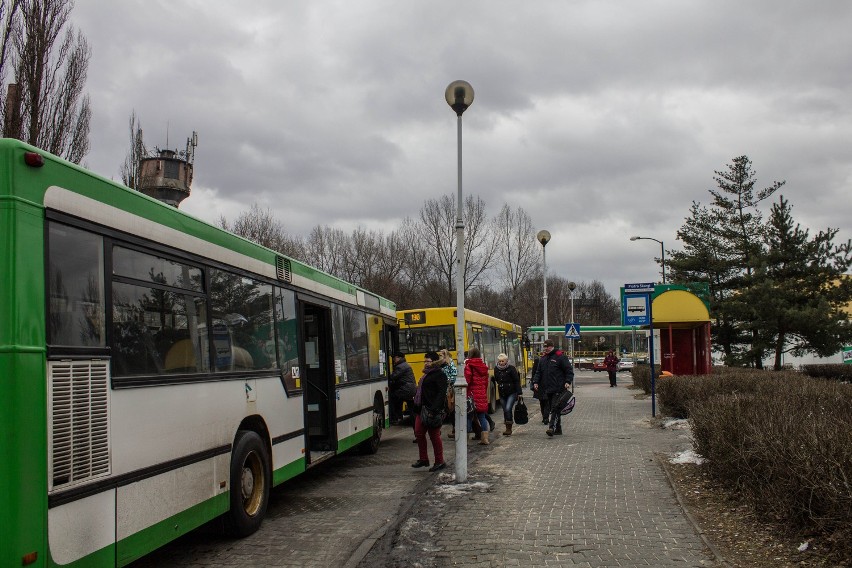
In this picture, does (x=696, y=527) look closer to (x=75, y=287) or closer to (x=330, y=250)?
(x=75, y=287)

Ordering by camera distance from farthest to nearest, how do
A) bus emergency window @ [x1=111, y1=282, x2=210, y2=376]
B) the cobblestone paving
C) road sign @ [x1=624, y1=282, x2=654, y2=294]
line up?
road sign @ [x1=624, y1=282, x2=654, y2=294], the cobblestone paving, bus emergency window @ [x1=111, y1=282, x2=210, y2=376]

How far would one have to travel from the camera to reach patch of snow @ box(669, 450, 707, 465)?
33.0 feet

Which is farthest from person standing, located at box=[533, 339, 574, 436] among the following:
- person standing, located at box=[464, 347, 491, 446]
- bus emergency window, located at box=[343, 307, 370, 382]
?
bus emergency window, located at box=[343, 307, 370, 382]

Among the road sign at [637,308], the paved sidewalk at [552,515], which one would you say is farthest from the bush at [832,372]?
the paved sidewalk at [552,515]

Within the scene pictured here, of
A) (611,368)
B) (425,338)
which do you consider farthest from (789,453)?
(611,368)

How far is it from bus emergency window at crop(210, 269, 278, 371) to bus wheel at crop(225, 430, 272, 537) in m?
0.74

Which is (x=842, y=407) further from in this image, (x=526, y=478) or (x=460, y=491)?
(x=460, y=491)

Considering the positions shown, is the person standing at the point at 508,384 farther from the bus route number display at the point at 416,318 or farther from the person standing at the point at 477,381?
the bus route number display at the point at 416,318

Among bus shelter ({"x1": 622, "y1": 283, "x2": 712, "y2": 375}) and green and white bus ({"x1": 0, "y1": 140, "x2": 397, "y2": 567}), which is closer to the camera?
green and white bus ({"x1": 0, "y1": 140, "x2": 397, "y2": 567})

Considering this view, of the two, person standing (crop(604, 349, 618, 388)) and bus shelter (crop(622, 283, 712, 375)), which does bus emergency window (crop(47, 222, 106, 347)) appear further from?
person standing (crop(604, 349, 618, 388))

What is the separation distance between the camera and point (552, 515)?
7320mm

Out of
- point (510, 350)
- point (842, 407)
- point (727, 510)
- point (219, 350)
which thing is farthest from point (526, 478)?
point (510, 350)

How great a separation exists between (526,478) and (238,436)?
410 centimetres

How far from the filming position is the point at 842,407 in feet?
26.8
